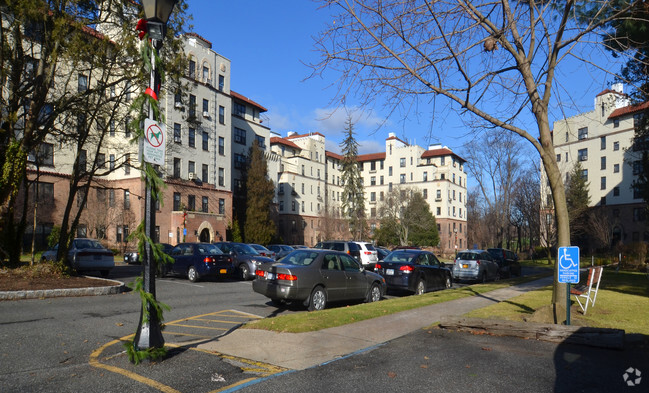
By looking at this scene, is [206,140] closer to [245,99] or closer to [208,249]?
[245,99]

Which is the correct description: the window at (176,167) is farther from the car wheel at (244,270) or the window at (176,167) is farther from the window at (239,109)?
the car wheel at (244,270)

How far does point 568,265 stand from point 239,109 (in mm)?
53117

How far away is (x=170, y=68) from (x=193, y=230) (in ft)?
92.7

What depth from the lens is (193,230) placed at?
44.4m

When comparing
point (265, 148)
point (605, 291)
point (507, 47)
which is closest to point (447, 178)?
point (265, 148)

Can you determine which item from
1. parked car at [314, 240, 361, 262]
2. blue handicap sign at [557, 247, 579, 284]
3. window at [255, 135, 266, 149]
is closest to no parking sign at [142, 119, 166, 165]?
blue handicap sign at [557, 247, 579, 284]

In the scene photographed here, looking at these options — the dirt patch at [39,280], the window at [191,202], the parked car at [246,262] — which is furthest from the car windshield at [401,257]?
the window at [191,202]

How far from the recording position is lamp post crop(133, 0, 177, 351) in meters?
6.52

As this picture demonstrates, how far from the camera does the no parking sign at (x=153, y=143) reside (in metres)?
6.65

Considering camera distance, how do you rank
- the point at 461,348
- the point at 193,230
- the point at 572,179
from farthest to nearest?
the point at 572,179
the point at 193,230
the point at 461,348

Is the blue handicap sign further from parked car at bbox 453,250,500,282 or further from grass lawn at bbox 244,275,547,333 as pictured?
parked car at bbox 453,250,500,282

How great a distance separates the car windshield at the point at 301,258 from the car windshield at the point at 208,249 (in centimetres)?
820

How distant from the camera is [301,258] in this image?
1302 centimetres

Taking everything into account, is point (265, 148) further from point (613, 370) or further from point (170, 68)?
point (613, 370)
